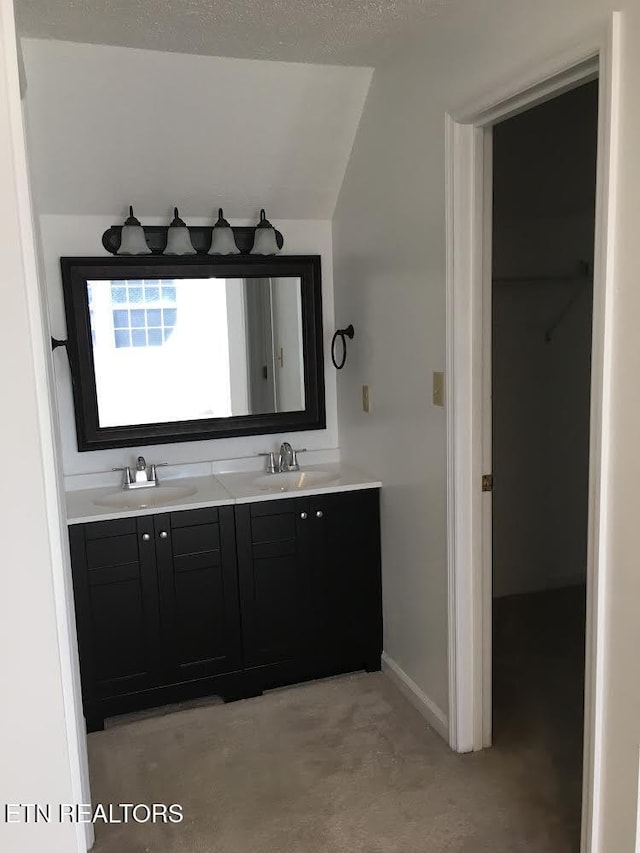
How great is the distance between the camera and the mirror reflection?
296cm

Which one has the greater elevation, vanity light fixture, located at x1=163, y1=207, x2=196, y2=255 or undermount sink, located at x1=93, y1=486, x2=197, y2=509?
vanity light fixture, located at x1=163, y1=207, x2=196, y2=255

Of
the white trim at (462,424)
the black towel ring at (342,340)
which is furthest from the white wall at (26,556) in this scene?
A: the black towel ring at (342,340)

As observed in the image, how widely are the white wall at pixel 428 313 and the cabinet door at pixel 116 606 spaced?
0.97 meters

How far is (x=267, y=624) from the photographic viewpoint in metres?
2.87

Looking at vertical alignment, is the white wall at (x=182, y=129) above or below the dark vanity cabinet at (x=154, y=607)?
above

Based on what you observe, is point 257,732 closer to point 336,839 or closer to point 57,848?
point 336,839

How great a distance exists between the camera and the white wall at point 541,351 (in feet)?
10.8

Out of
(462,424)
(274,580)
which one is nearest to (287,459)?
(274,580)

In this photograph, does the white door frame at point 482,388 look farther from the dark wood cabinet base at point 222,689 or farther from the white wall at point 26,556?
the white wall at point 26,556

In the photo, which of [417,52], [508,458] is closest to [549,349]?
[508,458]

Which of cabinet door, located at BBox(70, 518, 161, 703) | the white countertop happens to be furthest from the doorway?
cabinet door, located at BBox(70, 518, 161, 703)

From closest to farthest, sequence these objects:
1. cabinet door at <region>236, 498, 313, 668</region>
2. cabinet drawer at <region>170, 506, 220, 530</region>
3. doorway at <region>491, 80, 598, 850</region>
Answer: cabinet drawer at <region>170, 506, 220, 530</region> → cabinet door at <region>236, 498, 313, 668</region> → doorway at <region>491, 80, 598, 850</region>

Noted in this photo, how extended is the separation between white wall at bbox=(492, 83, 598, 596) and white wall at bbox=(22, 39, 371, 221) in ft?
2.93

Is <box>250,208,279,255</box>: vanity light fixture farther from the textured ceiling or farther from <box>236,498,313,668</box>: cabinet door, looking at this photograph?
<box>236,498,313,668</box>: cabinet door
